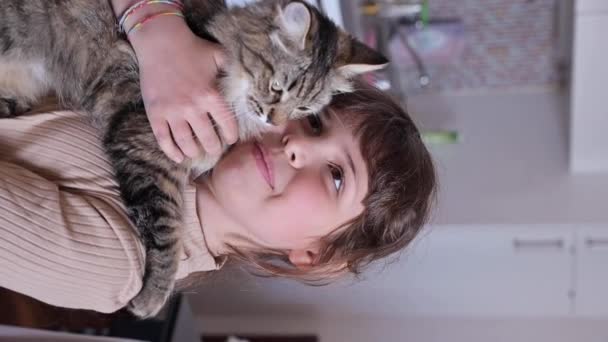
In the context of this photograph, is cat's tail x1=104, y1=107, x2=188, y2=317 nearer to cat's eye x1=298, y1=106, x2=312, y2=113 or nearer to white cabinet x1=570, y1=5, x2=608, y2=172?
cat's eye x1=298, y1=106, x2=312, y2=113

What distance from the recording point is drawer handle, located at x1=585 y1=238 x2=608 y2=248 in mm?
2305

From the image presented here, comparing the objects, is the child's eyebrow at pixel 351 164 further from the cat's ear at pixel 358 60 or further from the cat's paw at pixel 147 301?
the cat's paw at pixel 147 301

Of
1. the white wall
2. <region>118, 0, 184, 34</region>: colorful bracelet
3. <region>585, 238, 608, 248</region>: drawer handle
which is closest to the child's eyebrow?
<region>118, 0, 184, 34</region>: colorful bracelet

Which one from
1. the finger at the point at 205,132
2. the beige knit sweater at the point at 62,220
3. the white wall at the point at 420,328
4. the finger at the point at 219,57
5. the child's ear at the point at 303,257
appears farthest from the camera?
the white wall at the point at 420,328

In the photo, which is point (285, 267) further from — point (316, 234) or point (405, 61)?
point (405, 61)

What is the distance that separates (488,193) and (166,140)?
1702 millimetres

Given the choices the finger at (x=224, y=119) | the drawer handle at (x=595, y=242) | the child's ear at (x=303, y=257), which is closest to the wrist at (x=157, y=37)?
the finger at (x=224, y=119)

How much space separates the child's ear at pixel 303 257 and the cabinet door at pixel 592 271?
4.61 feet

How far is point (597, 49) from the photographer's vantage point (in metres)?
2.17

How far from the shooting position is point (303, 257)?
1.24 meters

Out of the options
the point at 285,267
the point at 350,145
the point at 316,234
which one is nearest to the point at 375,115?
the point at 350,145

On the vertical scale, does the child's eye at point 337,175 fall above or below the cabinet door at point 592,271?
above

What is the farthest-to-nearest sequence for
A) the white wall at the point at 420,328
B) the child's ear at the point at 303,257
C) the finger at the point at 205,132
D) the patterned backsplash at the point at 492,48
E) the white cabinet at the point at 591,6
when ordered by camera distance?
the patterned backsplash at the point at 492,48 → the white wall at the point at 420,328 → the white cabinet at the point at 591,6 → the child's ear at the point at 303,257 → the finger at the point at 205,132

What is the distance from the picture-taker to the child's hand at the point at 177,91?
94 centimetres
